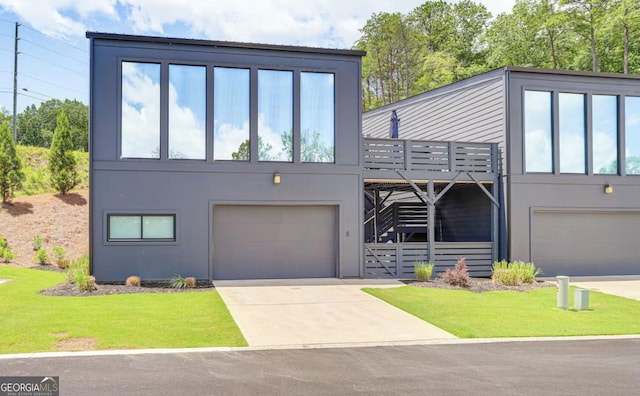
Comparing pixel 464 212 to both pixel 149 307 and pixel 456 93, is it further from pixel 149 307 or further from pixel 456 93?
pixel 149 307

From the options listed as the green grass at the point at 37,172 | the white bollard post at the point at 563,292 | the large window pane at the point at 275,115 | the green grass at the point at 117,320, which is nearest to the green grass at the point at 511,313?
the white bollard post at the point at 563,292

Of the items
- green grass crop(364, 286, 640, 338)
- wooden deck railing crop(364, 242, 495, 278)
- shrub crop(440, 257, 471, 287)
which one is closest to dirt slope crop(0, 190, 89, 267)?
wooden deck railing crop(364, 242, 495, 278)

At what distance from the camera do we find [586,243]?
16188mm

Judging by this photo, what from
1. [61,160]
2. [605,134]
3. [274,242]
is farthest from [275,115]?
[61,160]

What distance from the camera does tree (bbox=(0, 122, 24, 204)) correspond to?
21344 millimetres

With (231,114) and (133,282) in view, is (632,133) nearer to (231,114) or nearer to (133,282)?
(231,114)

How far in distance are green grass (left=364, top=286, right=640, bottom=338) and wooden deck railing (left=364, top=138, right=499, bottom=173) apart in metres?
3.99

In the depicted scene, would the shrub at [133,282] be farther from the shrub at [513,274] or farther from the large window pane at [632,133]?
the large window pane at [632,133]

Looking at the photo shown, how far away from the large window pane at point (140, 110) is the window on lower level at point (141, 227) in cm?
151

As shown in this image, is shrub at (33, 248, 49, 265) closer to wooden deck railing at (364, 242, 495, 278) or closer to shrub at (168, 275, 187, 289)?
shrub at (168, 275, 187, 289)

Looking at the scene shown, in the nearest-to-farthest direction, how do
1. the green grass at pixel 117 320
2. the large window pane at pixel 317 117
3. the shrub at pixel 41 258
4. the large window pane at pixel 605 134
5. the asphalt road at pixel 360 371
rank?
the asphalt road at pixel 360 371 → the green grass at pixel 117 320 → the large window pane at pixel 317 117 → the large window pane at pixel 605 134 → the shrub at pixel 41 258

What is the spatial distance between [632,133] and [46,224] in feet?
67.0

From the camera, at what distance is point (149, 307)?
397 inches

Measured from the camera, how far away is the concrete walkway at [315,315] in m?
8.26
